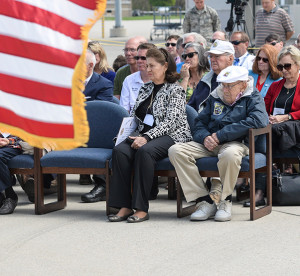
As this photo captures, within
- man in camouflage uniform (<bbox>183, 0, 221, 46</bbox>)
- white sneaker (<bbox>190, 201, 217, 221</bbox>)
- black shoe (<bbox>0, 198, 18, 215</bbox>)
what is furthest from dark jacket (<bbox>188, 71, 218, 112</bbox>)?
man in camouflage uniform (<bbox>183, 0, 221, 46</bbox>)

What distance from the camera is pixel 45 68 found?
3.21m

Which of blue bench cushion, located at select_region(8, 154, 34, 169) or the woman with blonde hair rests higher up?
the woman with blonde hair

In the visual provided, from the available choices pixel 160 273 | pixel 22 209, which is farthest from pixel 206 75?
pixel 160 273

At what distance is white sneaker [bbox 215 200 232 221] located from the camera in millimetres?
6867

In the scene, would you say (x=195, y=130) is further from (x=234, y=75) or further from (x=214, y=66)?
(x=214, y=66)

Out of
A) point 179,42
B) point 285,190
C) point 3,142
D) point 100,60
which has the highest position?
point 179,42

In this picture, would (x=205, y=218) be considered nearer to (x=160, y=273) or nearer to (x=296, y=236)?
(x=296, y=236)

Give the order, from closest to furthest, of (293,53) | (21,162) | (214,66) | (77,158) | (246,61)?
(77,158) → (21,162) → (293,53) → (214,66) → (246,61)

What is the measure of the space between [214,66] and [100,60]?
2.03 m

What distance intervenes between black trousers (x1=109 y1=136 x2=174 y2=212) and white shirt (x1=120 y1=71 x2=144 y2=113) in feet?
5.78

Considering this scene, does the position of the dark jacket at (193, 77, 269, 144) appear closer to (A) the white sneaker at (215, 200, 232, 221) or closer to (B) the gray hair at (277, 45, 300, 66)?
(A) the white sneaker at (215, 200, 232, 221)

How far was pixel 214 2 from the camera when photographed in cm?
2392

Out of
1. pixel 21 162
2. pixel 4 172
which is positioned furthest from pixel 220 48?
pixel 4 172

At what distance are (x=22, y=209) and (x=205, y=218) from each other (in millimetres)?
1869
